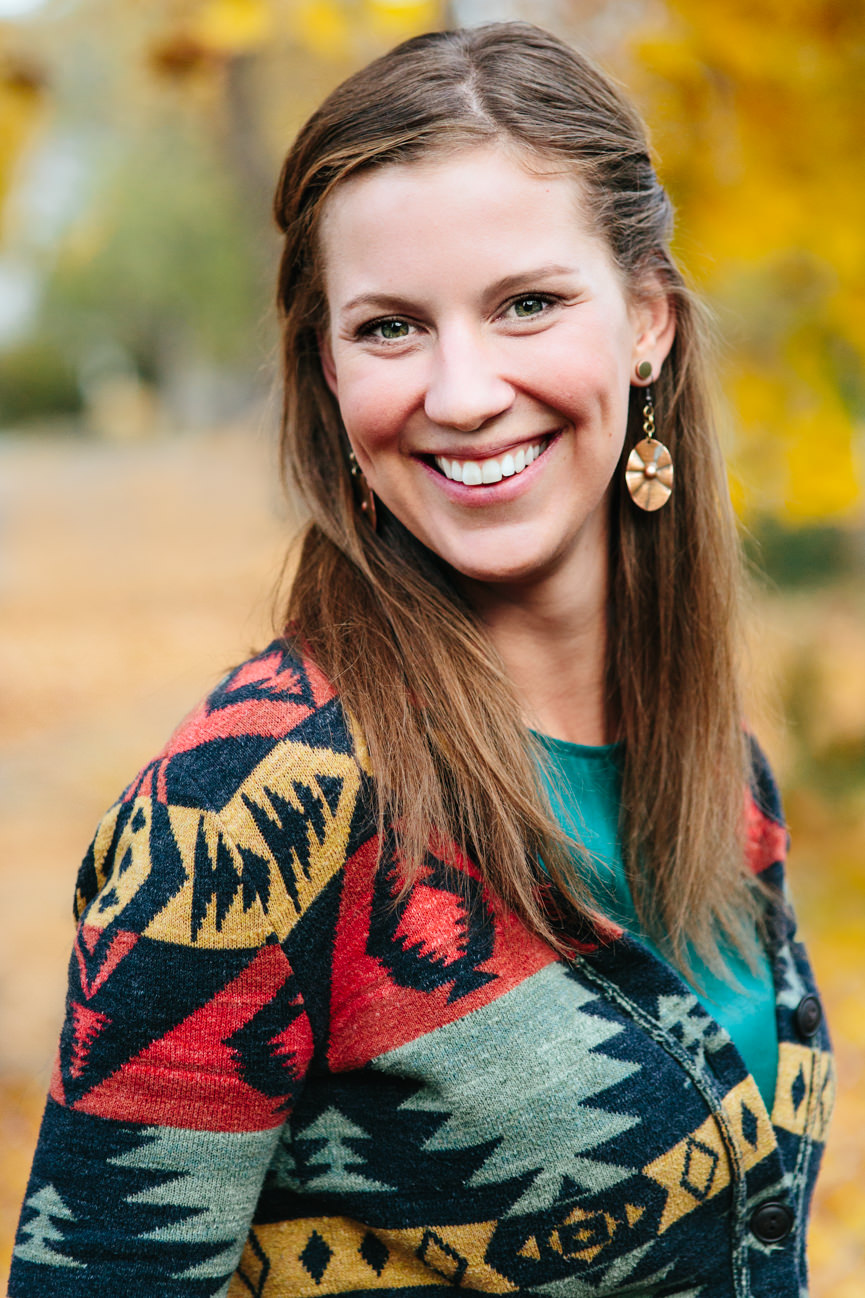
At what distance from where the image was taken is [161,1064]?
4.08 feet

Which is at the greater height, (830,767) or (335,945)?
(335,945)

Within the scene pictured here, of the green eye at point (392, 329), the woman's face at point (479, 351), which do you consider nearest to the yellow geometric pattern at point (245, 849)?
the woman's face at point (479, 351)

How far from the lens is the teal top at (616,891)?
1.66 meters

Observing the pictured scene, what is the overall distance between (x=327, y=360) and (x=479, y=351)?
324 mm

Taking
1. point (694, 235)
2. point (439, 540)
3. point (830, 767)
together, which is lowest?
point (830, 767)

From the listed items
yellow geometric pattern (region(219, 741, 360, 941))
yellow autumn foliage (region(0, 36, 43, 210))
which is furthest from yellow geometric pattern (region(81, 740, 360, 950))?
yellow autumn foliage (region(0, 36, 43, 210))

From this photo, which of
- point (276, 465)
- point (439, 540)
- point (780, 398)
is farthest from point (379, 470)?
point (780, 398)

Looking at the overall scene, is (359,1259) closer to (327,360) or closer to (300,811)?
(300,811)

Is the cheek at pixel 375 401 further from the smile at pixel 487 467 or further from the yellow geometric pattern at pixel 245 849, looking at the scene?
the yellow geometric pattern at pixel 245 849

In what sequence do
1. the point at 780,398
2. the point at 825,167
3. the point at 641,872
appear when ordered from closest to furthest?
the point at 641,872, the point at 825,167, the point at 780,398

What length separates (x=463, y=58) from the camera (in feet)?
4.91

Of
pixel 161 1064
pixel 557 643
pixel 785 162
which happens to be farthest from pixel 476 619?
pixel 785 162

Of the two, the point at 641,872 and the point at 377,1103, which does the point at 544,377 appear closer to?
the point at 641,872

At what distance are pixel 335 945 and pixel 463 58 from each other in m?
1.06
